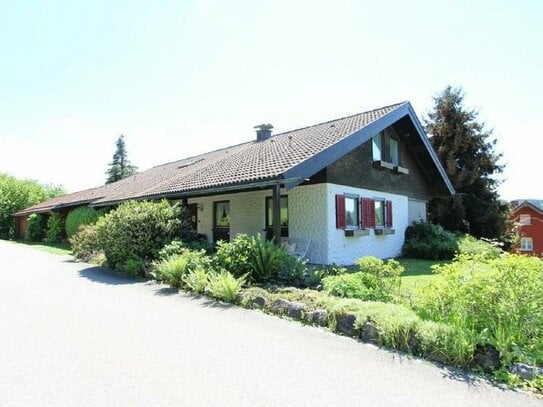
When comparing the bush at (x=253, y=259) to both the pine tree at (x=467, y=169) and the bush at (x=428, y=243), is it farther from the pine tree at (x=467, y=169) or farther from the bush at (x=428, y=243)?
the pine tree at (x=467, y=169)

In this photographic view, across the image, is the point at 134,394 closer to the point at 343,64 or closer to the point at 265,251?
the point at 265,251

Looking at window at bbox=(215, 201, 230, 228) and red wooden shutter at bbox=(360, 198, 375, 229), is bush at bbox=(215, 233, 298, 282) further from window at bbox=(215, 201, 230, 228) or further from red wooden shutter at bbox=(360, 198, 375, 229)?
window at bbox=(215, 201, 230, 228)

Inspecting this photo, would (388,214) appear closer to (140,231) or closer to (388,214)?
(388,214)

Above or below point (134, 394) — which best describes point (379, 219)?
above

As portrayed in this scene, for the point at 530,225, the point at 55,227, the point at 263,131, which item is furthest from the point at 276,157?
the point at 530,225

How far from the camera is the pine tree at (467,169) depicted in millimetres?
22766

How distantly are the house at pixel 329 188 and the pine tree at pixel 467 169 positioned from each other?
5008mm

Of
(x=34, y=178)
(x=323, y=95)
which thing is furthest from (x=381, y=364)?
(x=34, y=178)

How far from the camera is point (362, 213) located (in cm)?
1412

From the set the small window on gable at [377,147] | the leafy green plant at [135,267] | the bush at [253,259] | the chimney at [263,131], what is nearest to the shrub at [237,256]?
the bush at [253,259]

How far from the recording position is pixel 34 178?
46219mm

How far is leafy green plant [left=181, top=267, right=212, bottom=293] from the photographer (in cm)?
820

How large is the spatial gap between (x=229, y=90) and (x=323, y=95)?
11.9 ft

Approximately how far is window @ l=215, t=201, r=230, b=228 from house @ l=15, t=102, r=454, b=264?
0.04 metres
